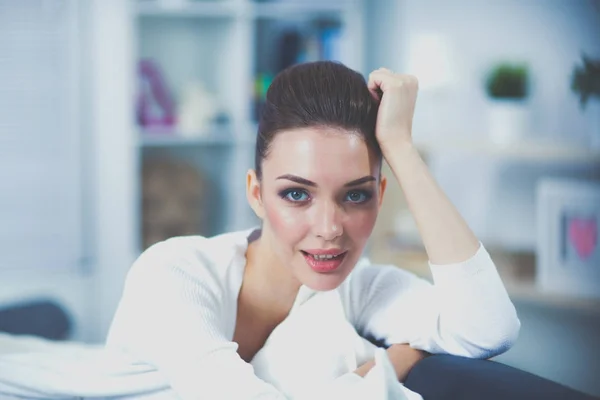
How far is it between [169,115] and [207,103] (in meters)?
0.18

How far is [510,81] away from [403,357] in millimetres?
1538

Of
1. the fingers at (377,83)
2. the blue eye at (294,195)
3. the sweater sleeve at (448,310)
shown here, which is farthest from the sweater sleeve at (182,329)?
the fingers at (377,83)

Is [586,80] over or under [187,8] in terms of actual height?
under

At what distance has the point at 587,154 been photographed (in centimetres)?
236

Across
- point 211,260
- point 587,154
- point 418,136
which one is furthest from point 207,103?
point 211,260

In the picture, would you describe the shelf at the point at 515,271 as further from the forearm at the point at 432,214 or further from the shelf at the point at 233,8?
the forearm at the point at 432,214

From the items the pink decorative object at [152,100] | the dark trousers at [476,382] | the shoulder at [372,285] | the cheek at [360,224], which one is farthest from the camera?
the pink decorative object at [152,100]

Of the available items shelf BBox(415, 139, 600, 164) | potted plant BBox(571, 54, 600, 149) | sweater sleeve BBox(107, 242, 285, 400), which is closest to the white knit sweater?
sweater sleeve BBox(107, 242, 285, 400)

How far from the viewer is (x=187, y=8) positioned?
318cm

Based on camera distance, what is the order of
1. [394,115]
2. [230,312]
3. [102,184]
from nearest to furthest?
1. [394,115]
2. [230,312]
3. [102,184]

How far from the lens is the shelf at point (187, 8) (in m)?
3.12

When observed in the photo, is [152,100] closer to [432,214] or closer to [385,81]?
[385,81]

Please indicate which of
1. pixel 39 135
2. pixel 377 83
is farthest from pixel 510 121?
pixel 39 135

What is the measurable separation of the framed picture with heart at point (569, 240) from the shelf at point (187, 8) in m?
1.56
